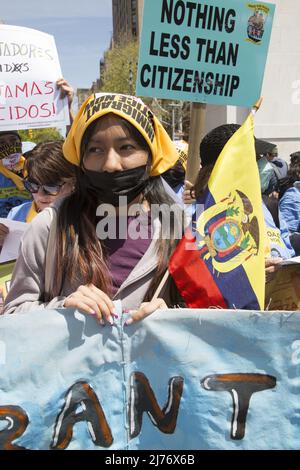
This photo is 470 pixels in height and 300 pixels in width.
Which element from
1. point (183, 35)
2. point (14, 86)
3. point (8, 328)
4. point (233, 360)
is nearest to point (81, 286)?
point (8, 328)

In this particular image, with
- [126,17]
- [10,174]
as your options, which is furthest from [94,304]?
[126,17]

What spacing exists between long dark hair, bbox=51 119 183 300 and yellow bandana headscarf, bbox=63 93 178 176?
30 millimetres

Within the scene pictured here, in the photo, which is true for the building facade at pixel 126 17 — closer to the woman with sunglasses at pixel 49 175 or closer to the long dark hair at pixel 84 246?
the woman with sunglasses at pixel 49 175

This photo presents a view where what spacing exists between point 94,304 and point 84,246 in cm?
33

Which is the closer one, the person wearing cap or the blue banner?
the blue banner

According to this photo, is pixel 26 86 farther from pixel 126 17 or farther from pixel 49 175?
pixel 126 17

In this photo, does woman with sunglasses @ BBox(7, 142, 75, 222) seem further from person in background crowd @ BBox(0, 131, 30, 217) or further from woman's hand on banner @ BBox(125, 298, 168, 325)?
woman's hand on banner @ BBox(125, 298, 168, 325)

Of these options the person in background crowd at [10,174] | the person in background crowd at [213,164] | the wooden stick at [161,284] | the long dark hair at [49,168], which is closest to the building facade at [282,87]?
the person in background crowd at [10,174]

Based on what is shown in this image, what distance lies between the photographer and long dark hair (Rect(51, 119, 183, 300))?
6.41 feet

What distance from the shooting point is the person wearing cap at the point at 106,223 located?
1.96 metres

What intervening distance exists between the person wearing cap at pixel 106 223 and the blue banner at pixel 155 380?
146 millimetres

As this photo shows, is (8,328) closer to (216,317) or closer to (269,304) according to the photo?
(216,317)

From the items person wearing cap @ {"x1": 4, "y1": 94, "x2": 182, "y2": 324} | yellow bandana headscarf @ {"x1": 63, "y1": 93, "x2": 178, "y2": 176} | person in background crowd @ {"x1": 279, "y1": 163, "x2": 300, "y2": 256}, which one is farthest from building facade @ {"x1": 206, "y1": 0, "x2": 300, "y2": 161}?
person wearing cap @ {"x1": 4, "y1": 94, "x2": 182, "y2": 324}

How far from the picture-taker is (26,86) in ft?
12.3
